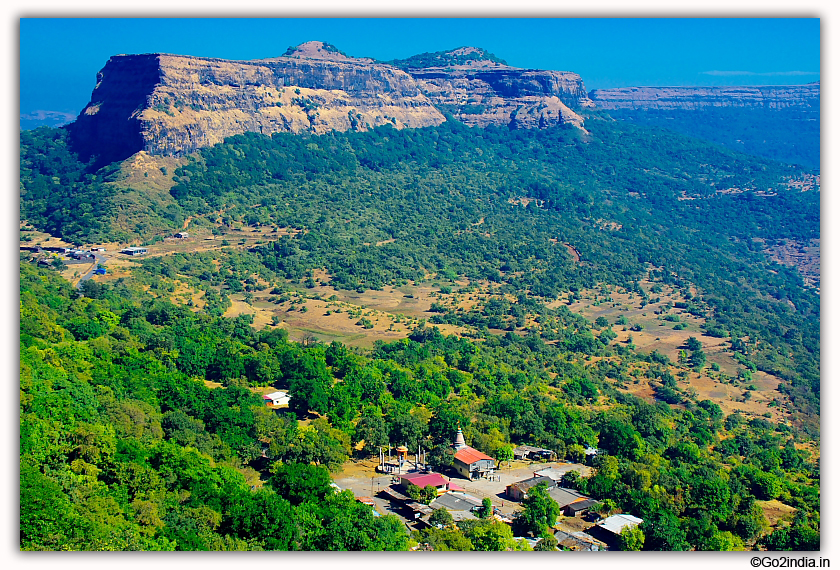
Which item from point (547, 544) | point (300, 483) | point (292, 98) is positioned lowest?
point (547, 544)

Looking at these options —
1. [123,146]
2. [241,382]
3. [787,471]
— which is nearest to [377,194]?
[123,146]

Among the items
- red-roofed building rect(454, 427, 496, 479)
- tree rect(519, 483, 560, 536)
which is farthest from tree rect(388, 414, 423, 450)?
tree rect(519, 483, 560, 536)

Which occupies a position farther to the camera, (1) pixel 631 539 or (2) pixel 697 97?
(2) pixel 697 97

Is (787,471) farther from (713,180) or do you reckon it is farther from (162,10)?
(713,180)

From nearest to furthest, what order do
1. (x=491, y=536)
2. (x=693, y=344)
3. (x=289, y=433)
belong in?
1. (x=491, y=536)
2. (x=289, y=433)
3. (x=693, y=344)

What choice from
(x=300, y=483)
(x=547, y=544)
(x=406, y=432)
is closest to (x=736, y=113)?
(x=406, y=432)

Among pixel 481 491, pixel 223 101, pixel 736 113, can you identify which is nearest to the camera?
pixel 481 491

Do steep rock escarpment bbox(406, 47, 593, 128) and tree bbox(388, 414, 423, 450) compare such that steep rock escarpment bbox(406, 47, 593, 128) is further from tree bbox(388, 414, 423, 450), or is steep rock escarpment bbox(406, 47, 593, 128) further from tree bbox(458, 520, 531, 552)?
tree bbox(458, 520, 531, 552)

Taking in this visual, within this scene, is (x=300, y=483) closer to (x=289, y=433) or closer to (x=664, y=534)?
(x=289, y=433)
